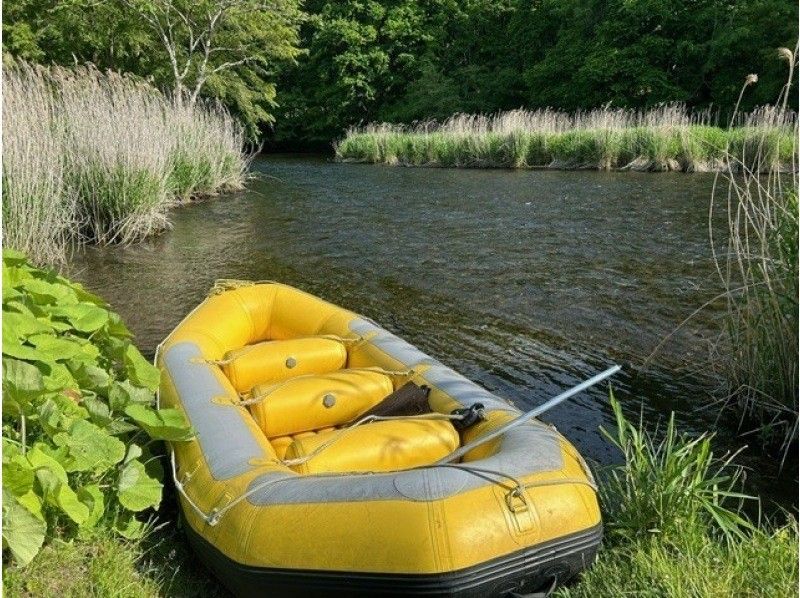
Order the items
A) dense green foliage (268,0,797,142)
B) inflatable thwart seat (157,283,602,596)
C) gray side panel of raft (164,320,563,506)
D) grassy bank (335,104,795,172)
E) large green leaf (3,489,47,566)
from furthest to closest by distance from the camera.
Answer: dense green foliage (268,0,797,142)
grassy bank (335,104,795,172)
gray side panel of raft (164,320,563,506)
inflatable thwart seat (157,283,602,596)
large green leaf (3,489,47,566)

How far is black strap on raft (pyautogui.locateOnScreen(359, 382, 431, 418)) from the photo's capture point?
2971mm

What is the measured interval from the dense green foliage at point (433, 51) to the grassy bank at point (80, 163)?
6.55 feet

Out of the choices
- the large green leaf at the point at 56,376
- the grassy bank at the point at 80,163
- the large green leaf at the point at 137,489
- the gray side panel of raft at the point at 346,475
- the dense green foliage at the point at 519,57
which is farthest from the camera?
the dense green foliage at the point at 519,57

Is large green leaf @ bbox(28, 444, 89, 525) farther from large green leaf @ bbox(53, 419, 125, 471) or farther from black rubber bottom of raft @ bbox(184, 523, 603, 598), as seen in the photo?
black rubber bottom of raft @ bbox(184, 523, 603, 598)

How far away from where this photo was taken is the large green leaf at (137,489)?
7.91 ft

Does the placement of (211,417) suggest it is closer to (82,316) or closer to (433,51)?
(82,316)

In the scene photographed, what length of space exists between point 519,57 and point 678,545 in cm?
2914

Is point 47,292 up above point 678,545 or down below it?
above

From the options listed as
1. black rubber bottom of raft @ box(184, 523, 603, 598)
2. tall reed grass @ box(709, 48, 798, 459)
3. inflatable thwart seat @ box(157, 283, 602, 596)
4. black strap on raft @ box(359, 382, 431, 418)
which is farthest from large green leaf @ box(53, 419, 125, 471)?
tall reed grass @ box(709, 48, 798, 459)

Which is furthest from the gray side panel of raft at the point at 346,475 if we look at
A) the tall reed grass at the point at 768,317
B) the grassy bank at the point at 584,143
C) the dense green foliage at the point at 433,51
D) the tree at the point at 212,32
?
the tree at the point at 212,32

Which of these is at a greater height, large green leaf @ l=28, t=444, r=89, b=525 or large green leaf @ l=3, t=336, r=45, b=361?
large green leaf @ l=3, t=336, r=45, b=361

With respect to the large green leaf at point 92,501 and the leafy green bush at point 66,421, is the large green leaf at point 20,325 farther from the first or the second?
the large green leaf at point 92,501

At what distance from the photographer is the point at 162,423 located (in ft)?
8.39

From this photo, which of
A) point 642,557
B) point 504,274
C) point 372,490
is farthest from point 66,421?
point 504,274
